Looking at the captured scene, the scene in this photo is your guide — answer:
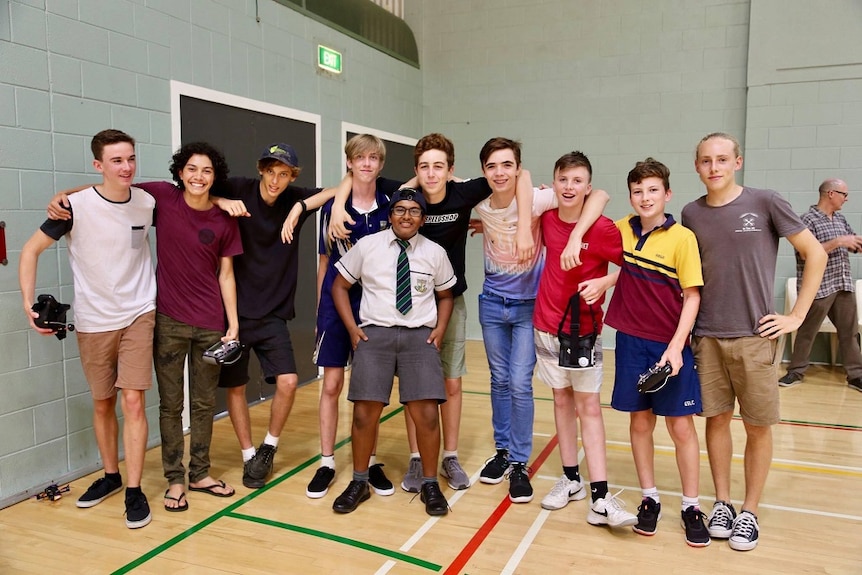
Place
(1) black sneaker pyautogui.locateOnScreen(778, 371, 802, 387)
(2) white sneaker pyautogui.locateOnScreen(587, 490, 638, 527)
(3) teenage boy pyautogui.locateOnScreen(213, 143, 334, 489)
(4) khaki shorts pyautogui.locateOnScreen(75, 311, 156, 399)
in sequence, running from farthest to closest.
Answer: (1) black sneaker pyautogui.locateOnScreen(778, 371, 802, 387) → (3) teenage boy pyautogui.locateOnScreen(213, 143, 334, 489) → (4) khaki shorts pyautogui.locateOnScreen(75, 311, 156, 399) → (2) white sneaker pyautogui.locateOnScreen(587, 490, 638, 527)

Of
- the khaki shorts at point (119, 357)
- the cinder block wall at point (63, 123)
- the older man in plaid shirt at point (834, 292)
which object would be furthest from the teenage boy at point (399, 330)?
the older man in plaid shirt at point (834, 292)

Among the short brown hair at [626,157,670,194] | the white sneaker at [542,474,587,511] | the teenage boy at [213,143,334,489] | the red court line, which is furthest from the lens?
the teenage boy at [213,143,334,489]

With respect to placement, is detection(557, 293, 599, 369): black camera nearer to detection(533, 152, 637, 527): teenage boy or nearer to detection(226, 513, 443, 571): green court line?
detection(533, 152, 637, 527): teenage boy

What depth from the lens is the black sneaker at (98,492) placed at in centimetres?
321

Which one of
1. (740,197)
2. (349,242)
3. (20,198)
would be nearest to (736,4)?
(740,197)

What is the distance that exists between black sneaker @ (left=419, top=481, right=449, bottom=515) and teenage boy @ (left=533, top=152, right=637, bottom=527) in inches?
18.9

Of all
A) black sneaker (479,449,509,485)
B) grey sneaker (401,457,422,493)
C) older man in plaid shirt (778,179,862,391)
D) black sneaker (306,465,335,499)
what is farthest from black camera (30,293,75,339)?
older man in plaid shirt (778,179,862,391)

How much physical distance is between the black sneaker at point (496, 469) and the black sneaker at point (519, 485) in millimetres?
130

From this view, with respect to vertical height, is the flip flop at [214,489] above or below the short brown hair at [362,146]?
below

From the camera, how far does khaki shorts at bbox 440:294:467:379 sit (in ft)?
11.2

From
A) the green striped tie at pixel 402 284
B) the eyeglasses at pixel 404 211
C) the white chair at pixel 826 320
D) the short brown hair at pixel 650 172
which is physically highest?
the short brown hair at pixel 650 172

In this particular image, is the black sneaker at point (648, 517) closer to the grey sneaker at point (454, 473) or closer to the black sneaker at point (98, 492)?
the grey sneaker at point (454, 473)

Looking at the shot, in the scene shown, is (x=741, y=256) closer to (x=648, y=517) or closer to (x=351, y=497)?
(x=648, y=517)

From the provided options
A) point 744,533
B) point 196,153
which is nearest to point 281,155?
point 196,153
